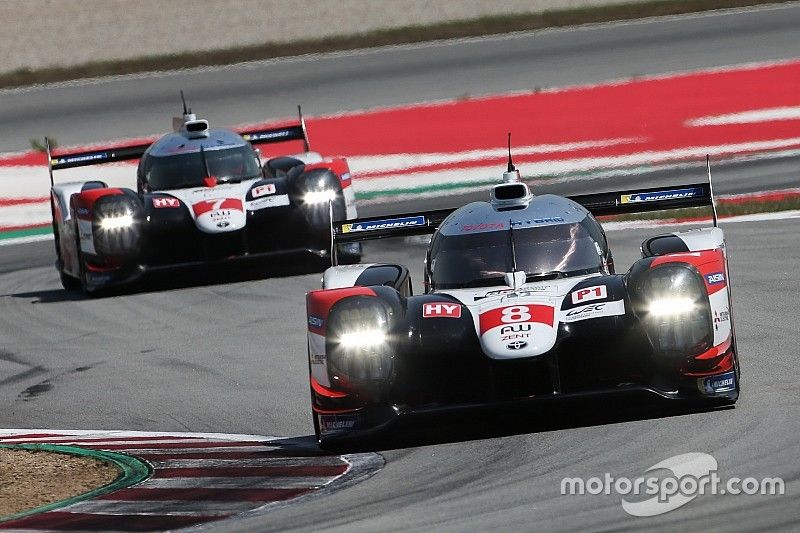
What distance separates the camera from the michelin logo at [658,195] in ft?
34.5

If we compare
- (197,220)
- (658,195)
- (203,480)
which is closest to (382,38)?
(197,220)

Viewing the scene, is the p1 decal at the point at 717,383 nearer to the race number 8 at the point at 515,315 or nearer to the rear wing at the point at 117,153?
the race number 8 at the point at 515,315

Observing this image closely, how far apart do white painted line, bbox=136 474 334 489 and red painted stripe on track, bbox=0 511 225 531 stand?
2.28ft

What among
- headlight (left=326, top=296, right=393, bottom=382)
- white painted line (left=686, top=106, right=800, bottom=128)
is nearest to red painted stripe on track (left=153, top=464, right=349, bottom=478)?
headlight (left=326, top=296, right=393, bottom=382)

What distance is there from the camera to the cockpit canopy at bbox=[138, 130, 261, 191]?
56.2 feet

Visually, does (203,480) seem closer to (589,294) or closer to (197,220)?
(589,294)

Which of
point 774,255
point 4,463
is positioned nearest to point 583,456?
point 4,463

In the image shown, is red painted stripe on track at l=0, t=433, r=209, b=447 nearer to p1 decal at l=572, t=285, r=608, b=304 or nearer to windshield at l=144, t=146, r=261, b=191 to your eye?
p1 decal at l=572, t=285, r=608, b=304

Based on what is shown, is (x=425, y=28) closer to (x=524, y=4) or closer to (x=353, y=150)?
(x=524, y=4)

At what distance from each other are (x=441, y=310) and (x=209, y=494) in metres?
1.75

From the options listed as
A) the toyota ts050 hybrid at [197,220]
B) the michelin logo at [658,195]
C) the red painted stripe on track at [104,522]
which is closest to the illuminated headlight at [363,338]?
the red painted stripe on track at [104,522]

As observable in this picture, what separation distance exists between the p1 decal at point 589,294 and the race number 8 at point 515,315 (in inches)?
12.6

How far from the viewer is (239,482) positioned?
8508 millimetres

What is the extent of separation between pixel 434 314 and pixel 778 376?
7.66 ft
